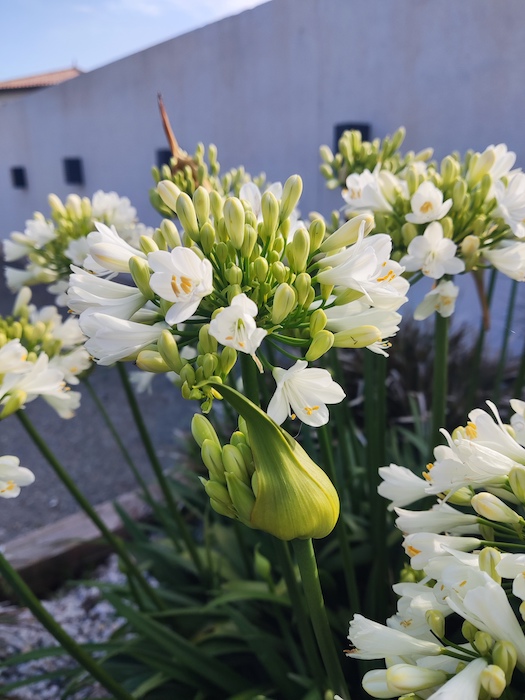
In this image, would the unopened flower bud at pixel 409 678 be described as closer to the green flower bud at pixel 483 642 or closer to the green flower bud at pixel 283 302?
the green flower bud at pixel 483 642

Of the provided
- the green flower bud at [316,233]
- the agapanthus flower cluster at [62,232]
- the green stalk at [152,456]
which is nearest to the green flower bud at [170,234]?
the green flower bud at [316,233]

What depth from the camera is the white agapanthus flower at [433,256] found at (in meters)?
1.24

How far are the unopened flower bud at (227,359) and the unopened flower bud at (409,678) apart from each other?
1.37ft

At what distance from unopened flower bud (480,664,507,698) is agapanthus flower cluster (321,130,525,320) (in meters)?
0.83

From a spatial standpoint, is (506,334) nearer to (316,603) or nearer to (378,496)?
(378,496)

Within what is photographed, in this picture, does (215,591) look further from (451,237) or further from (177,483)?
(451,237)

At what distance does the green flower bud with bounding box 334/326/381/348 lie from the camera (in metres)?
0.78

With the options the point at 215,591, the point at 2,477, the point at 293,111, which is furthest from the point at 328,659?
the point at 293,111

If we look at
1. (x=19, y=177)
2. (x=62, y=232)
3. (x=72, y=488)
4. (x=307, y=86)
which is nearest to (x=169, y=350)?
(x=72, y=488)

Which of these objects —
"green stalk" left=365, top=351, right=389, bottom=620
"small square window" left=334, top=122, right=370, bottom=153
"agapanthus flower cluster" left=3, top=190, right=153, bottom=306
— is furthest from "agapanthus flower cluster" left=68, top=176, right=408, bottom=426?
"small square window" left=334, top=122, right=370, bottom=153

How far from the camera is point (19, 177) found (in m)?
12.7

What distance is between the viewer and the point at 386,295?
2.64ft

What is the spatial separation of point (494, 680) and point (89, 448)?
4300mm

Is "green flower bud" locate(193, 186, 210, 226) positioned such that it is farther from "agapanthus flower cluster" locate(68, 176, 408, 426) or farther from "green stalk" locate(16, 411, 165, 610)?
"green stalk" locate(16, 411, 165, 610)
